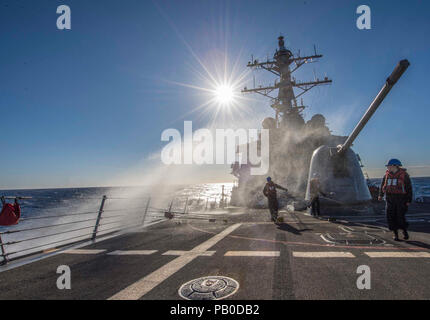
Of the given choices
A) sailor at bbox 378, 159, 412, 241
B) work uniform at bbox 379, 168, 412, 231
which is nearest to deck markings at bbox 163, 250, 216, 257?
sailor at bbox 378, 159, 412, 241

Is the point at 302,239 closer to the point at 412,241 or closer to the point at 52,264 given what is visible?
the point at 412,241

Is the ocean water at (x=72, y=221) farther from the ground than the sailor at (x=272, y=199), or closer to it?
closer to it

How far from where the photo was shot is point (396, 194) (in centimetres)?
525

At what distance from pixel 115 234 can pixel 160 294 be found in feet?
17.2

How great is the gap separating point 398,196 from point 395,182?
1.12ft

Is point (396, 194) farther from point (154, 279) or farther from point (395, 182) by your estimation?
point (154, 279)

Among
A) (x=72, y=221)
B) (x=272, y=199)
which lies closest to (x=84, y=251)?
(x=272, y=199)

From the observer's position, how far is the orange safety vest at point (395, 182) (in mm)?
5176

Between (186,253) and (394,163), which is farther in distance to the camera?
(394,163)

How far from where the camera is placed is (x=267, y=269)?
3438mm

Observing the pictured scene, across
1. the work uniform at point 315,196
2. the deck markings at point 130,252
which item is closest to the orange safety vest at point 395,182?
the work uniform at point 315,196

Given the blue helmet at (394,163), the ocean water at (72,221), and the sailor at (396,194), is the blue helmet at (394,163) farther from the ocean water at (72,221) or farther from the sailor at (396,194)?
the ocean water at (72,221)

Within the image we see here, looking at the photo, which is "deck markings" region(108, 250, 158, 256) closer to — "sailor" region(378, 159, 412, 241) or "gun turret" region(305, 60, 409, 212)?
"sailor" region(378, 159, 412, 241)
